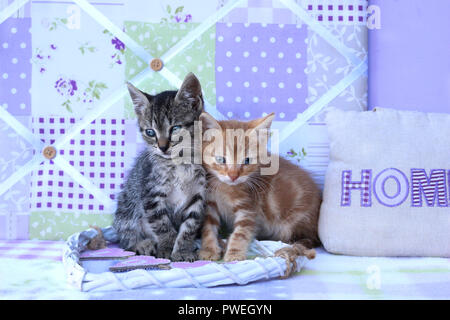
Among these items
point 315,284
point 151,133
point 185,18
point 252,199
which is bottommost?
point 315,284

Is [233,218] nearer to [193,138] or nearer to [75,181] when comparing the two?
[193,138]

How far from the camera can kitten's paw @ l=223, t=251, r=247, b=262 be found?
149 cm

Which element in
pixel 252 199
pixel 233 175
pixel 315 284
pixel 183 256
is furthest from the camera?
pixel 252 199

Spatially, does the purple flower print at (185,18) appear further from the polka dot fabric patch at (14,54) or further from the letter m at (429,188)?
the letter m at (429,188)

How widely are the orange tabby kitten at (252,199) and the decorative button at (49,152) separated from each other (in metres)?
0.76

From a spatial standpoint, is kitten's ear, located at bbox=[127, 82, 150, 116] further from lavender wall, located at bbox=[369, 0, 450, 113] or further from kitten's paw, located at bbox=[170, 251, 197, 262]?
lavender wall, located at bbox=[369, 0, 450, 113]

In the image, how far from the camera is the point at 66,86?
196 cm

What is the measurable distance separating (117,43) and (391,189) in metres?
1.38

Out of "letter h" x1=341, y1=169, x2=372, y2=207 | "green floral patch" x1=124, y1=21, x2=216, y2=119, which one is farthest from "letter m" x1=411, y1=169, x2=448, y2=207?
"green floral patch" x1=124, y1=21, x2=216, y2=119

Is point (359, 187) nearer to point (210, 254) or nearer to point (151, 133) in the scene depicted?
point (210, 254)

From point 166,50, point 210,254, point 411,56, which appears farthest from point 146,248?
point 411,56

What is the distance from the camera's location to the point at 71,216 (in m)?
1.95
